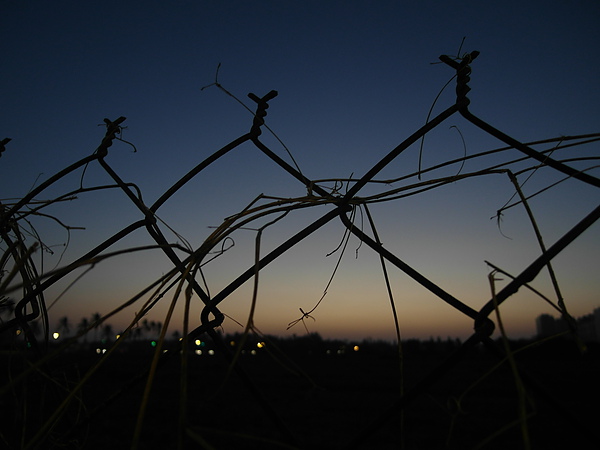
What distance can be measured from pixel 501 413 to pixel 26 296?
44.9 feet

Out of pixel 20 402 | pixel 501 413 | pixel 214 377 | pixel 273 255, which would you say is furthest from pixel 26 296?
pixel 214 377

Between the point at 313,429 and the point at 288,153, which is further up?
the point at 288,153

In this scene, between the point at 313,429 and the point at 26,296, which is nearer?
the point at 26,296

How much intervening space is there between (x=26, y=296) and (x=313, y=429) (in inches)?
412

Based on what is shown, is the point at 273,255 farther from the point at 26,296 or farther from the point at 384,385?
the point at 384,385

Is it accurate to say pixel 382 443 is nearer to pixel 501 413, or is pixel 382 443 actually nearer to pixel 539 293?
pixel 501 413

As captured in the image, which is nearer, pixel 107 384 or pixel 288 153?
pixel 288 153

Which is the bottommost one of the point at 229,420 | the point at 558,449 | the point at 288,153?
the point at 558,449

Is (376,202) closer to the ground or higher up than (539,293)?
higher up

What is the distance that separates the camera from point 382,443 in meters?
8.70

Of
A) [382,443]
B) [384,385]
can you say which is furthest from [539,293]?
[384,385]

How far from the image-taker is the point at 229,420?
406 inches

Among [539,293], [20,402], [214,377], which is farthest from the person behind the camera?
[214,377]

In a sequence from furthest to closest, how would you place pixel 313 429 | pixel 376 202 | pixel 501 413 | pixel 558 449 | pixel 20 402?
1. pixel 501 413
2. pixel 313 429
3. pixel 558 449
4. pixel 20 402
5. pixel 376 202
